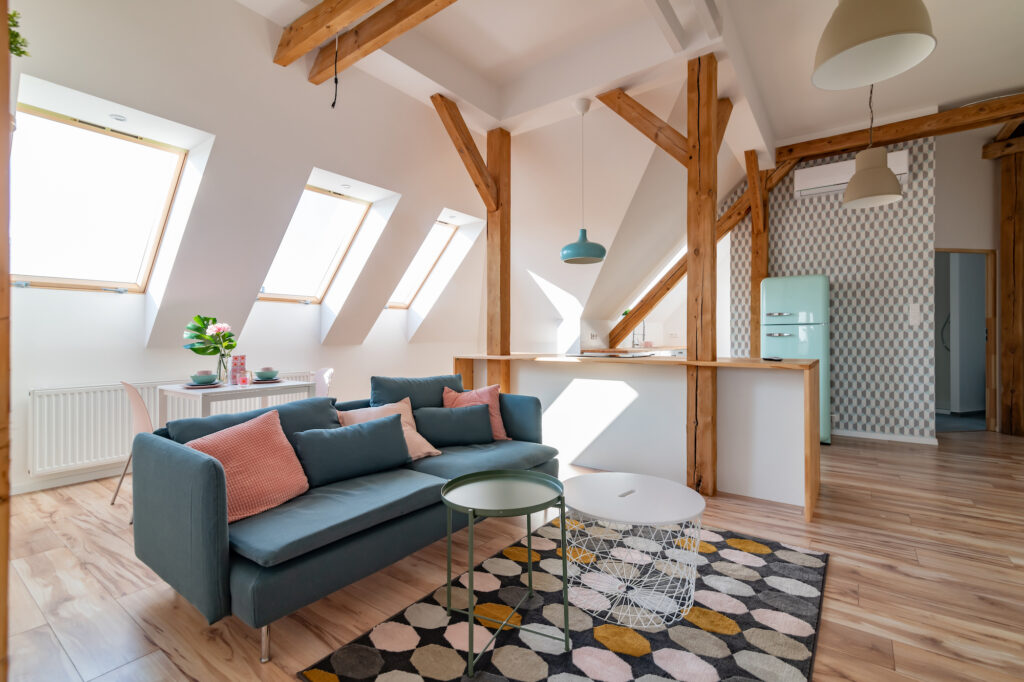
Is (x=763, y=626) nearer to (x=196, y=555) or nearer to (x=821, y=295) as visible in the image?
(x=196, y=555)

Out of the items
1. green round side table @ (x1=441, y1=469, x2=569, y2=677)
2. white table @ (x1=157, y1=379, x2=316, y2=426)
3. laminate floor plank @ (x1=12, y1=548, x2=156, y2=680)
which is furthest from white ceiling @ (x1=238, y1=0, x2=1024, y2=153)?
laminate floor plank @ (x1=12, y1=548, x2=156, y2=680)

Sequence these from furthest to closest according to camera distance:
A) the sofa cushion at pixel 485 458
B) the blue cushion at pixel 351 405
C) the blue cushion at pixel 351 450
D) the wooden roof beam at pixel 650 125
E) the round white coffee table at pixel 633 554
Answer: the wooden roof beam at pixel 650 125 → the blue cushion at pixel 351 405 → the sofa cushion at pixel 485 458 → the blue cushion at pixel 351 450 → the round white coffee table at pixel 633 554

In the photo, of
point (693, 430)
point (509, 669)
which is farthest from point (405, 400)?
point (693, 430)

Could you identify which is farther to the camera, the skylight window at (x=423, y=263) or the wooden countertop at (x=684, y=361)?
the skylight window at (x=423, y=263)

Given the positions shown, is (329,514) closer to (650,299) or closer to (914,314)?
(650,299)

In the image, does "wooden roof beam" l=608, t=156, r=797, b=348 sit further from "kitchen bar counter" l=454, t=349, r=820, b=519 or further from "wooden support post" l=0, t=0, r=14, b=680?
"wooden support post" l=0, t=0, r=14, b=680

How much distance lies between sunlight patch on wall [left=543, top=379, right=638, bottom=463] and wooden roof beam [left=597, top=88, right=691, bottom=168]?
1794 mm

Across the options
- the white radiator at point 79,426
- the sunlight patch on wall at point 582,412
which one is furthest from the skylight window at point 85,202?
the sunlight patch on wall at point 582,412

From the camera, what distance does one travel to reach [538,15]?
11.0 ft

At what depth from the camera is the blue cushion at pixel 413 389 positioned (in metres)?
3.10

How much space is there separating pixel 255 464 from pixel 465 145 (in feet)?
10.1

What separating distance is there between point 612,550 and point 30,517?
11.4ft

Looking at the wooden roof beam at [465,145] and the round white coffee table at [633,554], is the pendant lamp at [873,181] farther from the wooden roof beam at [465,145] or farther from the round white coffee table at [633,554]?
the wooden roof beam at [465,145]

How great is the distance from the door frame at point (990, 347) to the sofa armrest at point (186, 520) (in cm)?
729
